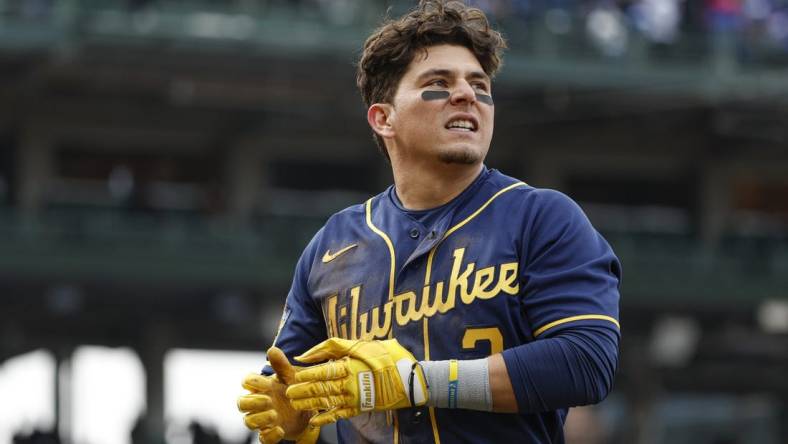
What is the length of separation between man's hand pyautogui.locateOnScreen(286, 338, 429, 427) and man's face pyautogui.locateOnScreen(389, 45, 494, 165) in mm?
520

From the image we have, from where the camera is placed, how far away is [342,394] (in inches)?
137

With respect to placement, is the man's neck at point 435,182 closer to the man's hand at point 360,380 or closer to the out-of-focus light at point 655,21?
the man's hand at point 360,380

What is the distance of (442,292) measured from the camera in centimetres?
363

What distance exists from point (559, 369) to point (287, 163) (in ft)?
76.8

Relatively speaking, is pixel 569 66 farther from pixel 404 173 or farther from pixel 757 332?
pixel 404 173

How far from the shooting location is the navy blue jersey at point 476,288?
3.54 meters

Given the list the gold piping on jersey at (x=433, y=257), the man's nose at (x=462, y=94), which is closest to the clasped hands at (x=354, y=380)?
the gold piping on jersey at (x=433, y=257)

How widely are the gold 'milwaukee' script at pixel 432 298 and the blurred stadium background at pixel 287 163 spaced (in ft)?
60.4

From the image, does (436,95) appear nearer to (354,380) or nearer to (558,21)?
(354,380)

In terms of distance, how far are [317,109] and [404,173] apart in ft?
68.3

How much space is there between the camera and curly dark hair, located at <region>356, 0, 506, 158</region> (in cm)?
377

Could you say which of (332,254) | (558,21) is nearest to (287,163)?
(558,21)

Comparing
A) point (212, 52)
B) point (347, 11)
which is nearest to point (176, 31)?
point (212, 52)

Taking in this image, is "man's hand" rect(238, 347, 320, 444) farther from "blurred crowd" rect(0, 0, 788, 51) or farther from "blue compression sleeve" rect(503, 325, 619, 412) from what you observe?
"blurred crowd" rect(0, 0, 788, 51)
